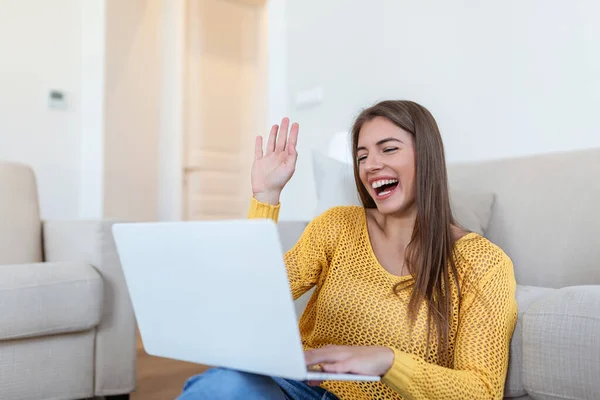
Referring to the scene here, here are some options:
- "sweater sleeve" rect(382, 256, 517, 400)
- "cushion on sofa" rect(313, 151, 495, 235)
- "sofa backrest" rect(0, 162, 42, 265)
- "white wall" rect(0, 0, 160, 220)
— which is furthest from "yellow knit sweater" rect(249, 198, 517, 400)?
"white wall" rect(0, 0, 160, 220)

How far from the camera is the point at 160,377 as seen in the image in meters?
2.23

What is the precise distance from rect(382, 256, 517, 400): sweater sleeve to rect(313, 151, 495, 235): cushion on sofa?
0.55 meters

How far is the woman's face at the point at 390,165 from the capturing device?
112 cm

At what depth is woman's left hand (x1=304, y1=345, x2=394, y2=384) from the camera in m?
0.79

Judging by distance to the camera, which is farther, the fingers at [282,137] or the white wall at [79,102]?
the white wall at [79,102]

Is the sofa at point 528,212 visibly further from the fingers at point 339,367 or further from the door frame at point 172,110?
the door frame at point 172,110

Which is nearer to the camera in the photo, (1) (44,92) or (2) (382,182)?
(2) (382,182)

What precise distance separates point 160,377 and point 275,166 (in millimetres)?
1393

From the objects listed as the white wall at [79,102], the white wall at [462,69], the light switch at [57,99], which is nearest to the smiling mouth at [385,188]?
the white wall at [462,69]

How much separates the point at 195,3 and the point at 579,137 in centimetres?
312

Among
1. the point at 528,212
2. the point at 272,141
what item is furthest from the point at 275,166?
the point at 528,212

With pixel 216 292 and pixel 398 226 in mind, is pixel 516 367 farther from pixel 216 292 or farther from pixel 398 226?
pixel 216 292

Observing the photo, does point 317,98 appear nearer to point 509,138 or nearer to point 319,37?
point 319,37

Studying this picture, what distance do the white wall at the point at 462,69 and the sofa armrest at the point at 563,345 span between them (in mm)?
1089
